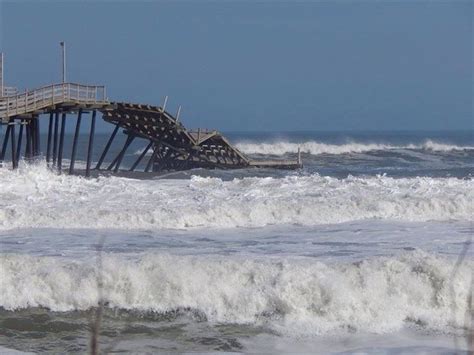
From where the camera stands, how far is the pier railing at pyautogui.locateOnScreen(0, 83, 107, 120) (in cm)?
2697

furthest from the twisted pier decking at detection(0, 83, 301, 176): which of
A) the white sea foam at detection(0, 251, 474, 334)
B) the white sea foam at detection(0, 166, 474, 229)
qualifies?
the white sea foam at detection(0, 251, 474, 334)


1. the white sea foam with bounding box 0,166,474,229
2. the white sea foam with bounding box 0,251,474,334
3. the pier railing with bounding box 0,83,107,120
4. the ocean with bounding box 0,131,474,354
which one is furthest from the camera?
the pier railing with bounding box 0,83,107,120

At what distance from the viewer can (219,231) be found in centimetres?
1681

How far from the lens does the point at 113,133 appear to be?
34000 mm

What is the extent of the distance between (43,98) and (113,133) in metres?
6.24

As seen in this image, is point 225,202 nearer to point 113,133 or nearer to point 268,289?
point 268,289

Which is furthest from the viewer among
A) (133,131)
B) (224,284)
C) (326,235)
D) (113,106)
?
(133,131)

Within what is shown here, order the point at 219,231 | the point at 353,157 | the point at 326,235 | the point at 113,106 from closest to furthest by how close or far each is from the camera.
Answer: the point at 326,235
the point at 219,231
the point at 113,106
the point at 353,157

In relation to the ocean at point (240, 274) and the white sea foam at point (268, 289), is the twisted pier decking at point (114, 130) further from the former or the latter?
the white sea foam at point (268, 289)

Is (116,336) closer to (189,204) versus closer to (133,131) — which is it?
(189,204)

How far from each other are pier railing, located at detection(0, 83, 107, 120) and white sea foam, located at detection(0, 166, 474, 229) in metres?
4.50

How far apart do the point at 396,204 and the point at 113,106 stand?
14268 millimetres

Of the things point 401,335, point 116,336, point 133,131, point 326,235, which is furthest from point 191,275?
point 133,131

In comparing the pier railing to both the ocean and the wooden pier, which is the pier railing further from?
the ocean
